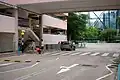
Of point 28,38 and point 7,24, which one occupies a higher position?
point 7,24

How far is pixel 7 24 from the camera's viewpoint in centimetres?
3130

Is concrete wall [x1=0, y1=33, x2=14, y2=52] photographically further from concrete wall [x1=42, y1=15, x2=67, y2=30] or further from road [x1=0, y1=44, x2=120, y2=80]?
road [x1=0, y1=44, x2=120, y2=80]

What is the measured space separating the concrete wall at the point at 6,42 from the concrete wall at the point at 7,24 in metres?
2.08

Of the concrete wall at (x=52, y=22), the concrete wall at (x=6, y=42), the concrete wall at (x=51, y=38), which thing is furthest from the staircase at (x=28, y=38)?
the concrete wall at (x=52, y=22)

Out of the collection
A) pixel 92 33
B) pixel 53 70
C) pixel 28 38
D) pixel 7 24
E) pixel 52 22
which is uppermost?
pixel 52 22

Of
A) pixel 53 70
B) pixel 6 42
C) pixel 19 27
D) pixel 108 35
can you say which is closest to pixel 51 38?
pixel 19 27

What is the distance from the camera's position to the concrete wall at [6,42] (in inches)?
1314

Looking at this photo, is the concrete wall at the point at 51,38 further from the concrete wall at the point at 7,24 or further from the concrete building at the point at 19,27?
the concrete wall at the point at 7,24

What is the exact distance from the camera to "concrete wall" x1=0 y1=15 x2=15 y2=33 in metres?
29.9

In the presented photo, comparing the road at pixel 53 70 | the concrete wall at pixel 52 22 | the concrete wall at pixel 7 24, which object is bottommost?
the road at pixel 53 70

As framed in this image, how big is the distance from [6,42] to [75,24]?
30.1m

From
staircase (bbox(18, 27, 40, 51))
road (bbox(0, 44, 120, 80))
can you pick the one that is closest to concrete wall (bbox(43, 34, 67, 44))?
staircase (bbox(18, 27, 40, 51))

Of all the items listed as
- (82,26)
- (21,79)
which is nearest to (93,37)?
(82,26)

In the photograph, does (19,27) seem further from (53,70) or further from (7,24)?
(53,70)
